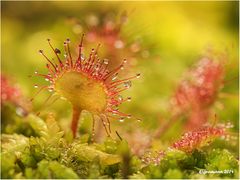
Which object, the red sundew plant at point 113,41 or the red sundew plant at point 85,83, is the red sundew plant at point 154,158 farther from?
the red sundew plant at point 113,41

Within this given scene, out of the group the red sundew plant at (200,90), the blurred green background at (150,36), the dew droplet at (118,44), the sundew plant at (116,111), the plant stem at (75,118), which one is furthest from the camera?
the blurred green background at (150,36)

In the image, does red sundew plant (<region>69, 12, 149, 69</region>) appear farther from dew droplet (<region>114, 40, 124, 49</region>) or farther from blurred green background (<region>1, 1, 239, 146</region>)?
blurred green background (<region>1, 1, 239, 146</region>)

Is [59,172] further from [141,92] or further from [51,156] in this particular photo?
[141,92]

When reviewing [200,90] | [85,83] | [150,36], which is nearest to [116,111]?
[85,83]

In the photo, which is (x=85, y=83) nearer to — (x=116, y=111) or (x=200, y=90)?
(x=116, y=111)

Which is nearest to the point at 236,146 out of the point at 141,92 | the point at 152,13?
the point at 141,92

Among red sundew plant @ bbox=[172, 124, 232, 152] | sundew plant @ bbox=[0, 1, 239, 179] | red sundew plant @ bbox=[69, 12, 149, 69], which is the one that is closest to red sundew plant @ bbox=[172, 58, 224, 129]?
sundew plant @ bbox=[0, 1, 239, 179]

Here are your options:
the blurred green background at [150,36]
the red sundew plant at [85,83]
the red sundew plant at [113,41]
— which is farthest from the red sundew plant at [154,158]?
the blurred green background at [150,36]
